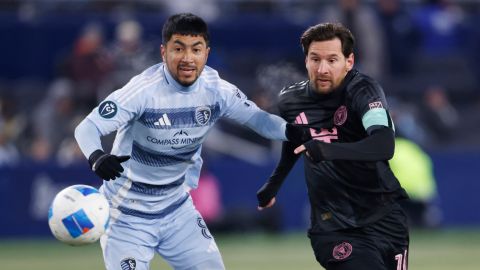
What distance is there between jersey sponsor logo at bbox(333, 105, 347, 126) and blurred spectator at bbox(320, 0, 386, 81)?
11.0 metres

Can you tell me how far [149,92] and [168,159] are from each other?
590 mm

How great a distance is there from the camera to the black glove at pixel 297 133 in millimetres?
8883

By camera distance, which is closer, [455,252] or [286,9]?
[455,252]

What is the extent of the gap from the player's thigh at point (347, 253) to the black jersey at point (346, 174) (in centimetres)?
10

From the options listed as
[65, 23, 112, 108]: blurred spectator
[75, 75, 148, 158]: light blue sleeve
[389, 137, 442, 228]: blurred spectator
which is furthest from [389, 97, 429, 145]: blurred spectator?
[75, 75, 148, 158]: light blue sleeve

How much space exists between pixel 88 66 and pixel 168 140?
36.1 ft

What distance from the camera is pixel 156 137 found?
8906 mm

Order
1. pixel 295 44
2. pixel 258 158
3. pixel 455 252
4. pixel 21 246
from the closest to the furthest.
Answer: pixel 455 252
pixel 21 246
pixel 258 158
pixel 295 44

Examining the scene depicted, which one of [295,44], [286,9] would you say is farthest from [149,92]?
[286,9]

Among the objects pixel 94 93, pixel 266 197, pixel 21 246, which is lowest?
pixel 21 246

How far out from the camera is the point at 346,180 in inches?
342

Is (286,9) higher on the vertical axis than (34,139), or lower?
higher

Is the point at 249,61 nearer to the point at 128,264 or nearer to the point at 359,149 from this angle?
the point at 128,264

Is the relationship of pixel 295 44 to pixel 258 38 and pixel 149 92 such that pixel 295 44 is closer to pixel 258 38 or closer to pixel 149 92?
pixel 258 38
